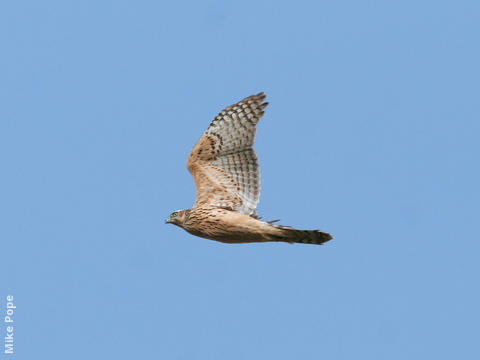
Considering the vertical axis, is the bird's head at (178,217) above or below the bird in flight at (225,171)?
below

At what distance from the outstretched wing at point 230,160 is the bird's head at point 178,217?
342 mm

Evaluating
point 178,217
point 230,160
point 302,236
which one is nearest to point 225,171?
point 230,160

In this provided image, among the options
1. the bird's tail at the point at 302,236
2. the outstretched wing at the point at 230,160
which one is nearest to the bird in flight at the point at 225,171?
the outstretched wing at the point at 230,160

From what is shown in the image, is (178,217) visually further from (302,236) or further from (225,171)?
(302,236)

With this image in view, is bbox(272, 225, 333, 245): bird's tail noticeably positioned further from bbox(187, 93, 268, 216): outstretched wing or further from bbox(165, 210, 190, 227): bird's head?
bbox(165, 210, 190, 227): bird's head

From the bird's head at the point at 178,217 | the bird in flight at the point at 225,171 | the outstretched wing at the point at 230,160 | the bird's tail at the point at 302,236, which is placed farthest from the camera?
the outstretched wing at the point at 230,160

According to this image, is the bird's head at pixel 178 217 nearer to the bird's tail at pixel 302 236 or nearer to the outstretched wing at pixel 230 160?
the outstretched wing at pixel 230 160

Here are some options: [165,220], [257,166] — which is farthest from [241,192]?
[165,220]

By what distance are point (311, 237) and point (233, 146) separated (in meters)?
2.61

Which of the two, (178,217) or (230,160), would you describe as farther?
(230,160)

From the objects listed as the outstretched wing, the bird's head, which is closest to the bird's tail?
the outstretched wing

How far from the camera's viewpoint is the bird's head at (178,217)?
43.7 feet

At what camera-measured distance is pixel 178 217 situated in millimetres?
13406

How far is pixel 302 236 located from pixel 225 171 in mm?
2379
